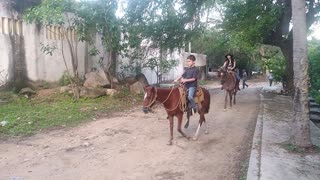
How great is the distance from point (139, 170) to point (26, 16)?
26.3 feet

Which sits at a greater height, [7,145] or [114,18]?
[114,18]

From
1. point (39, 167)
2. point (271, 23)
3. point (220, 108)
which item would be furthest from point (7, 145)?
point (271, 23)

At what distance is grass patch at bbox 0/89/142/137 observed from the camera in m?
9.60

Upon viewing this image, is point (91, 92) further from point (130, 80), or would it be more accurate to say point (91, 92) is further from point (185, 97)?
point (185, 97)

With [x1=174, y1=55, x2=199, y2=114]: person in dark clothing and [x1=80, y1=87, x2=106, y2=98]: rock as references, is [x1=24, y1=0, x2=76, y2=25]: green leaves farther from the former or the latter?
[x1=174, y1=55, x2=199, y2=114]: person in dark clothing

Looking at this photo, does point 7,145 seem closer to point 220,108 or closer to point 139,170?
point 139,170

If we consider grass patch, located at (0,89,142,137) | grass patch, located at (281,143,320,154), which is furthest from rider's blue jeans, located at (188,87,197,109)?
grass patch, located at (0,89,142,137)

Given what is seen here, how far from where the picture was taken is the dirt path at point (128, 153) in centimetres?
618

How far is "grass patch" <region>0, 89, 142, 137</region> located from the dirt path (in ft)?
2.26

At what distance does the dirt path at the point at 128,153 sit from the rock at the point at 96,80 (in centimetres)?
423

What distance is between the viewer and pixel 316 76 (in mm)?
16625

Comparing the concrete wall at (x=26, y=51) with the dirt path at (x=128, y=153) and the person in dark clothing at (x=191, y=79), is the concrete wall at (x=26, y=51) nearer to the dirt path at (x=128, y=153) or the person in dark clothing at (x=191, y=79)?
the dirt path at (x=128, y=153)

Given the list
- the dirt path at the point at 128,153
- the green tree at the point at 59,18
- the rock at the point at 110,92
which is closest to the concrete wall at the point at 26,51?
the green tree at the point at 59,18

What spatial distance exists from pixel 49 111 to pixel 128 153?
4813mm
